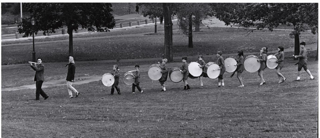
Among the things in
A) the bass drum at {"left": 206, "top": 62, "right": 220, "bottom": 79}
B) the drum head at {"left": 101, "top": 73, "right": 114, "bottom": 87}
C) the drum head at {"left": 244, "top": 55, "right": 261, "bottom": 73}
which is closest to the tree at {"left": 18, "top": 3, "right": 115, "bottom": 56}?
the drum head at {"left": 101, "top": 73, "right": 114, "bottom": 87}

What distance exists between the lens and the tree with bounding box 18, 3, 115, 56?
37.8m

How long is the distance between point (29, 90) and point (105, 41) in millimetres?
29798

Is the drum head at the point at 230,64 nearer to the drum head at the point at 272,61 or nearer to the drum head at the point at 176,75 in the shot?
the drum head at the point at 272,61

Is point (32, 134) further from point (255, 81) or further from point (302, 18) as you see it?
point (302, 18)

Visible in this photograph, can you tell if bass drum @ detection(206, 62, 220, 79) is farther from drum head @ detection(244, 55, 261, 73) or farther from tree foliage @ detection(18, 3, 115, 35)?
tree foliage @ detection(18, 3, 115, 35)

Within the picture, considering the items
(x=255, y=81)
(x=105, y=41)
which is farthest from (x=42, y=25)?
(x=255, y=81)

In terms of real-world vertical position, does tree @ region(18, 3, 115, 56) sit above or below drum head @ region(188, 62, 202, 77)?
above

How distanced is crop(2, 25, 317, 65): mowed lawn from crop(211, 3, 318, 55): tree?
7137mm

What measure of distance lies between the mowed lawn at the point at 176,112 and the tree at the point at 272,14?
912 cm

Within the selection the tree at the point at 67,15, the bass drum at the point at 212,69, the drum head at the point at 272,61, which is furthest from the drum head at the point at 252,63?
the tree at the point at 67,15

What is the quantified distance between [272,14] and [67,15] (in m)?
15.0

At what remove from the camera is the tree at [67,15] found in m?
37.8

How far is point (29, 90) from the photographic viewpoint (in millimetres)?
25016

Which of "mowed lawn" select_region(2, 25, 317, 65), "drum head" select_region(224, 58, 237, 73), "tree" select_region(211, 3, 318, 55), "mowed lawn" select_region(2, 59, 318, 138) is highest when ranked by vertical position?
"tree" select_region(211, 3, 318, 55)
